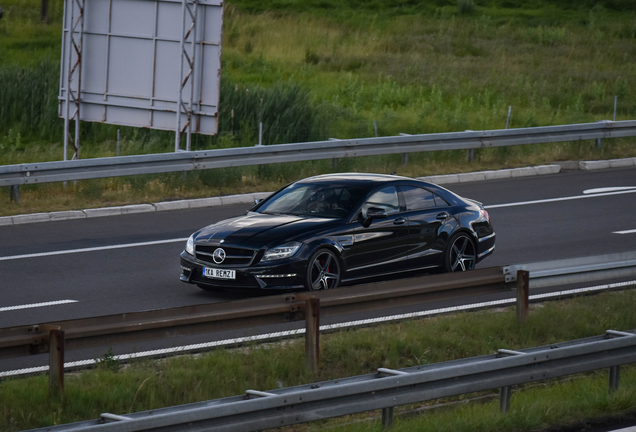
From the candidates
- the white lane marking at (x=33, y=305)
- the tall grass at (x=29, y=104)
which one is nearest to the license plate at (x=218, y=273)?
the white lane marking at (x=33, y=305)

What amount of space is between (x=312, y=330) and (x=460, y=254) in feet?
15.2

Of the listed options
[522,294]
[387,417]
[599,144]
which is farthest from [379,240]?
[599,144]

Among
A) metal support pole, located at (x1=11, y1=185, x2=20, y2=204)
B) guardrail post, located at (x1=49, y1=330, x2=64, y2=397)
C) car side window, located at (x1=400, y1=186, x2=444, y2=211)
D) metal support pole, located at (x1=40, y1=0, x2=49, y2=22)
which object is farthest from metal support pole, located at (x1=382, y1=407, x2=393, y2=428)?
metal support pole, located at (x1=40, y1=0, x2=49, y2=22)

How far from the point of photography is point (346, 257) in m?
11.4

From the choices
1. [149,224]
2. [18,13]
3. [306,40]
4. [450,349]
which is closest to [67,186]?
[149,224]

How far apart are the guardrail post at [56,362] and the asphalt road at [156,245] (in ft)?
4.98

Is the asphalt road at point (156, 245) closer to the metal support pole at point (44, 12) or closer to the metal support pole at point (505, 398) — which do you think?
the metal support pole at point (505, 398)

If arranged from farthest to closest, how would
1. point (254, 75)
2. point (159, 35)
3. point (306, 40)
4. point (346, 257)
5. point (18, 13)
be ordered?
point (18, 13) < point (306, 40) < point (254, 75) < point (159, 35) < point (346, 257)

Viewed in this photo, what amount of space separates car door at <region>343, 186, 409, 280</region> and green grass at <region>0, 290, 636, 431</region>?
139 cm

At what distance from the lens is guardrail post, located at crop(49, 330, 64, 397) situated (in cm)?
734

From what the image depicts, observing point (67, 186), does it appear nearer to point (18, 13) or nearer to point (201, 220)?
point (201, 220)

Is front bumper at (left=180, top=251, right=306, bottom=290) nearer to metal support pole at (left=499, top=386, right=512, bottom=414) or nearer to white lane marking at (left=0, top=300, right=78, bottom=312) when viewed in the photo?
white lane marking at (left=0, top=300, right=78, bottom=312)

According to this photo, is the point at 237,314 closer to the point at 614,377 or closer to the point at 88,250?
the point at 614,377

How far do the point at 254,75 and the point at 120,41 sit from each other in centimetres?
1466
